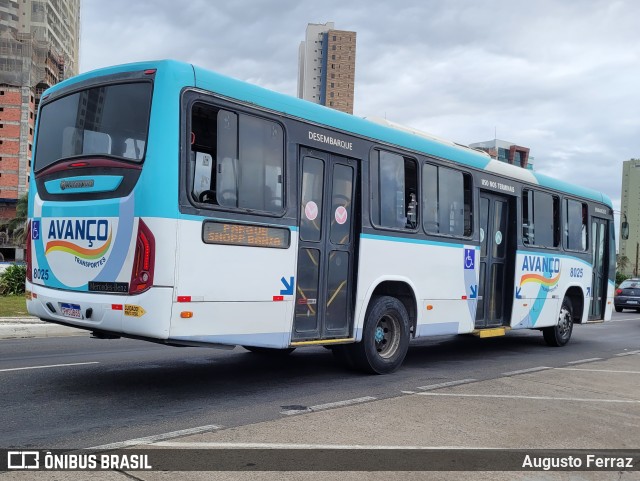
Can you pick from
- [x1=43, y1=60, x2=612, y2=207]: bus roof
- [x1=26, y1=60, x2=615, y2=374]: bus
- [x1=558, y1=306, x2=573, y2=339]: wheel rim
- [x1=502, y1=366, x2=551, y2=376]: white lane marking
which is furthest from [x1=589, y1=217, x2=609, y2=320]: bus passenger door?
[x1=26, y1=60, x2=615, y2=374]: bus

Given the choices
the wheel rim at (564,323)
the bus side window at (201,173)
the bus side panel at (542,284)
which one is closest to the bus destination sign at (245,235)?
the bus side window at (201,173)

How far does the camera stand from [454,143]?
11109 mm

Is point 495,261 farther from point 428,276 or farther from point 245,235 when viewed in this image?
point 245,235

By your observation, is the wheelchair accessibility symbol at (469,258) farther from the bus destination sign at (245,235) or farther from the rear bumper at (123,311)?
the rear bumper at (123,311)

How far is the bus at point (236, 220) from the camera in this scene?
6379mm

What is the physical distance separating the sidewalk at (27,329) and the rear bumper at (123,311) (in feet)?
20.0

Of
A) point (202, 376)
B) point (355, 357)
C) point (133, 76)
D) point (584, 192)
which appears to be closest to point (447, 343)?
point (584, 192)

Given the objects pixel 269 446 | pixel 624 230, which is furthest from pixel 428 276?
pixel 624 230

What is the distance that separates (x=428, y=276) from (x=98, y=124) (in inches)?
A: 199

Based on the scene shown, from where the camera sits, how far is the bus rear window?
258 inches

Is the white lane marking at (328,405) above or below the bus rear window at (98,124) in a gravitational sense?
below

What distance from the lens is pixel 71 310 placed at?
6809 millimetres

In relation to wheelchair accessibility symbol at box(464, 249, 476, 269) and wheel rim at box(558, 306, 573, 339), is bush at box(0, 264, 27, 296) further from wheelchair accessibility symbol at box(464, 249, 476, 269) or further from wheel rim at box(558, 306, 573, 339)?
wheel rim at box(558, 306, 573, 339)

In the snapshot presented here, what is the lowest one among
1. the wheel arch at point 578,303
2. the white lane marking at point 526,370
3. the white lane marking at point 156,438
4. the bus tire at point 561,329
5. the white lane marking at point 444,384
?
the white lane marking at point 526,370
